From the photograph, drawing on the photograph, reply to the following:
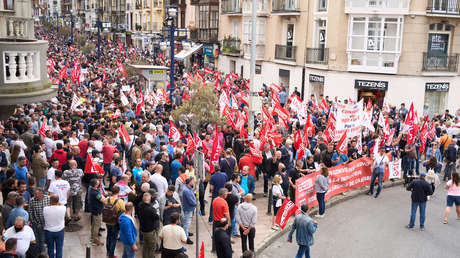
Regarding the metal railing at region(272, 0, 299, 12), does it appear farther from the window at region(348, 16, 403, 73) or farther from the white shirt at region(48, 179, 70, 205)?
the white shirt at region(48, 179, 70, 205)

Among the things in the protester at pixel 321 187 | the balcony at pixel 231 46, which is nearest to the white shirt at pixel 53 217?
the protester at pixel 321 187

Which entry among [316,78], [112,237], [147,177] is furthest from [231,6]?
[112,237]

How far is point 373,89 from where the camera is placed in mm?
29016

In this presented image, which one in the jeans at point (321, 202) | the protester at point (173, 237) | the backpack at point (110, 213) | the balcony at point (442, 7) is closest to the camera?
the protester at point (173, 237)

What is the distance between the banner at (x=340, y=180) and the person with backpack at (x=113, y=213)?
4.69 metres

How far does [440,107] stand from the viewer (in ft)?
96.4

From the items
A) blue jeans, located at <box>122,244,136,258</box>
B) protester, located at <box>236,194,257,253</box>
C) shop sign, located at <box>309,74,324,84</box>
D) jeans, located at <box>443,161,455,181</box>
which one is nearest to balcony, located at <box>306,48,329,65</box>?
shop sign, located at <box>309,74,324,84</box>

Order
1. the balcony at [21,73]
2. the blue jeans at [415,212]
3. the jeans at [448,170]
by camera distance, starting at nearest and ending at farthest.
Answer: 1. the balcony at [21,73]
2. the blue jeans at [415,212]
3. the jeans at [448,170]

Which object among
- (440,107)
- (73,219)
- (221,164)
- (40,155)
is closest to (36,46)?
(40,155)

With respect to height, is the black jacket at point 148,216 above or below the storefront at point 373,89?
below

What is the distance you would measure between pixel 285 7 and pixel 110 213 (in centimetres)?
2710

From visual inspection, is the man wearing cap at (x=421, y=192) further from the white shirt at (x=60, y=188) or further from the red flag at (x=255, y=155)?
the white shirt at (x=60, y=188)

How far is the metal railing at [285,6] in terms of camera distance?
32.9 meters

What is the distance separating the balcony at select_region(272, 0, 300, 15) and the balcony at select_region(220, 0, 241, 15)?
650 cm
